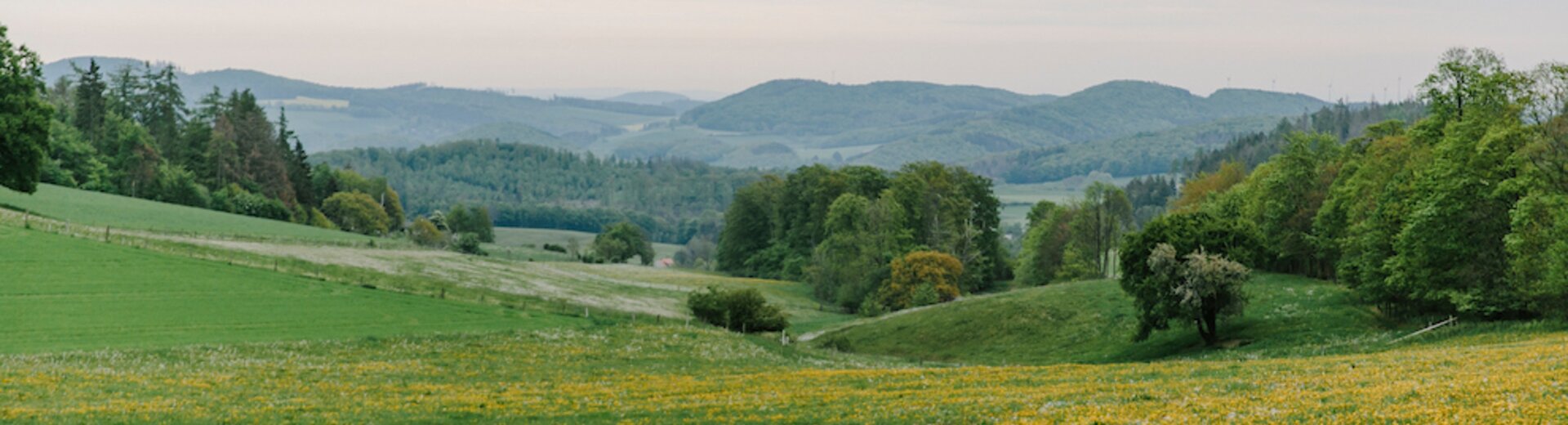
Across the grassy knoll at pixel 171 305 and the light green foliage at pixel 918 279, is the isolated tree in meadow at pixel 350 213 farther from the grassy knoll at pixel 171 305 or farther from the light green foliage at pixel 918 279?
the grassy knoll at pixel 171 305

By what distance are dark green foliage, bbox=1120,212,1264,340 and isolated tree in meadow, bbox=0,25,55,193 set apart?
63.6 metres

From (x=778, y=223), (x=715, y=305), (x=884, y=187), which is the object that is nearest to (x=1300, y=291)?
(x=715, y=305)

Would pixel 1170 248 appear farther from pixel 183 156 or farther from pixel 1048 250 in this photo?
pixel 183 156

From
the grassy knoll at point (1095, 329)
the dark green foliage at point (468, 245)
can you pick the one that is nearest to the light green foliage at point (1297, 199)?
the grassy knoll at point (1095, 329)

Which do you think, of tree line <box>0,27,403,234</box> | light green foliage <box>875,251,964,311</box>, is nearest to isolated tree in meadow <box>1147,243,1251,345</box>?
light green foliage <box>875,251,964,311</box>

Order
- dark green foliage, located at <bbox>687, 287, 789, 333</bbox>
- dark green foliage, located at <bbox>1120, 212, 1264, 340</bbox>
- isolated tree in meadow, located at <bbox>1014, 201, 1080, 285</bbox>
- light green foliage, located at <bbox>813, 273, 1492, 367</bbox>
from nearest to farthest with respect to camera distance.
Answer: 1. light green foliage, located at <bbox>813, 273, 1492, 367</bbox>
2. dark green foliage, located at <bbox>1120, 212, 1264, 340</bbox>
3. dark green foliage, located at <bbox>687, 287, 789, 333</bbox>
4. isolated tree in meadow, located at <bbox>1014, 201, 1080, 285</bbox>

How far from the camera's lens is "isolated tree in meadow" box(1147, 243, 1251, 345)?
189ft

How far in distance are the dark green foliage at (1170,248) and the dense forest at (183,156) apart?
11378 cm

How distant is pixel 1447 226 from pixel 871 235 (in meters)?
72.7

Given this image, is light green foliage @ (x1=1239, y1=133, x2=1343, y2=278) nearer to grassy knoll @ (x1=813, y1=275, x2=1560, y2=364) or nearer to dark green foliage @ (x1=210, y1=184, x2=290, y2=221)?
grassy knoll @ (x1=813, y1=275, x2=1560, y2=364)

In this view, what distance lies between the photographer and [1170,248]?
195 feet

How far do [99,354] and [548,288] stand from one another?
168 ft

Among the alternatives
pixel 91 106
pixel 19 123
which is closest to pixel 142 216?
pixel 19 123

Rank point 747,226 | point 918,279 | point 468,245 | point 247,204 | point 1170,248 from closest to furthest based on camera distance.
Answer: point 1170,248, point 918,279, point 247,204, point 747,226, point 468,245
